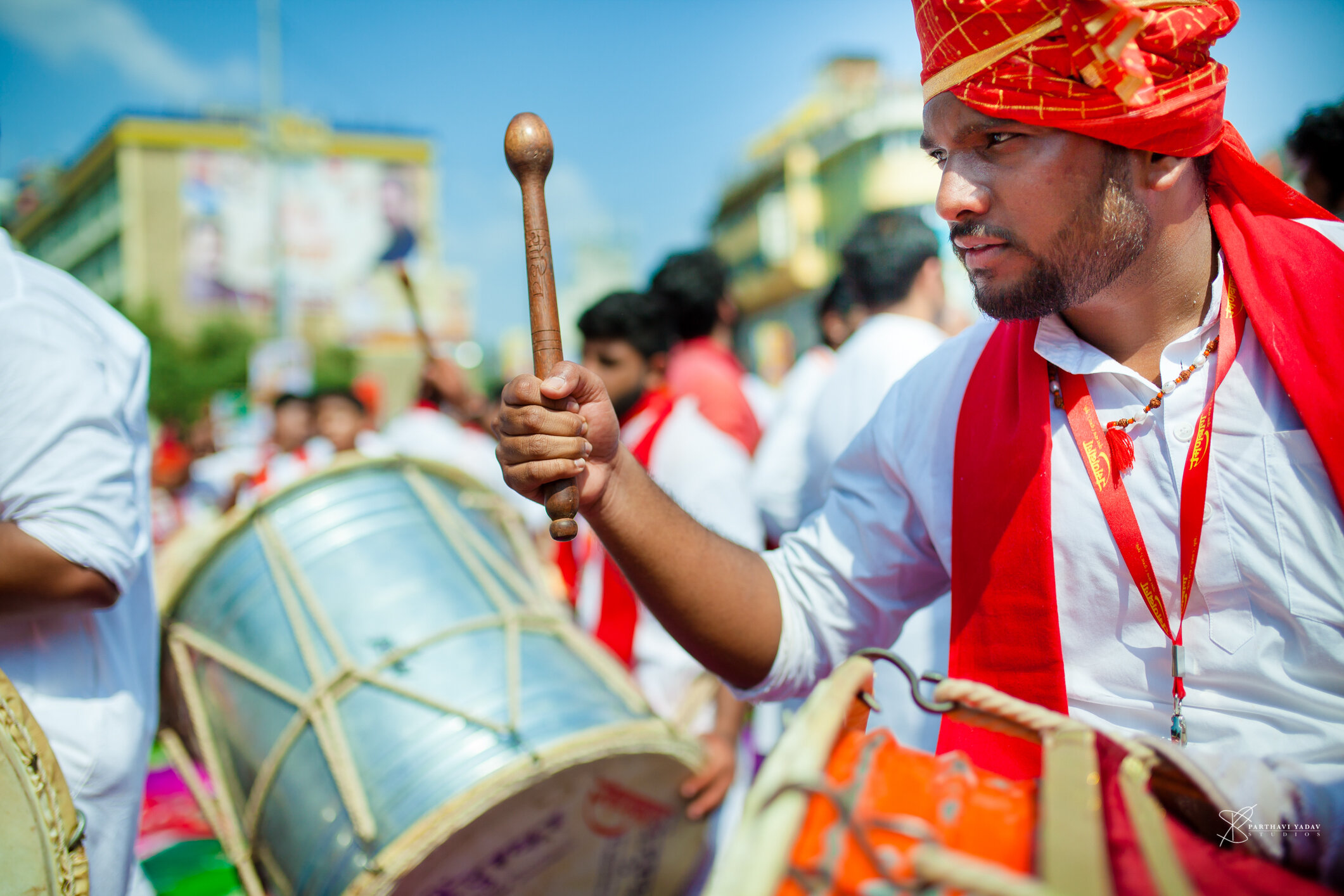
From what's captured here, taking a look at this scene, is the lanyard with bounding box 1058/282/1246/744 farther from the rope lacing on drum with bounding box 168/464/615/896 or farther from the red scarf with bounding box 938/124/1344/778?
the rope lacing on drum with bounding box 168/464/615/896

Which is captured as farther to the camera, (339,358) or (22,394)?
(339,358)

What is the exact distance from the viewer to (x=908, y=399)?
1704 mm

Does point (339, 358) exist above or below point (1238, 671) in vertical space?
below

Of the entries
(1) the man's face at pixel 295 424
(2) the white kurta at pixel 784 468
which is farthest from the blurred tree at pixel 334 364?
(2) the white kurta at pixel 784 468

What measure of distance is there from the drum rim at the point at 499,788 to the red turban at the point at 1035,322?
0.96 meters

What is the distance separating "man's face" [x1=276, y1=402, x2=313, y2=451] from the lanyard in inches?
239

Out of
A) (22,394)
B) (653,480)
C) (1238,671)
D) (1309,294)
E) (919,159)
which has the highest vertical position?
(919,159)

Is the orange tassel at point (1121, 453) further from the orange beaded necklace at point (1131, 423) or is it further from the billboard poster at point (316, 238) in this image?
the billboard poster at point (316, 238)

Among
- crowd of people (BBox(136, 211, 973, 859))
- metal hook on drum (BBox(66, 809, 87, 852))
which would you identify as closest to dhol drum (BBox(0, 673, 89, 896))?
metal hook on drum (BBox(66, 809, 87, 852))

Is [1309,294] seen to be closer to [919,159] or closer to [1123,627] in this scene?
[1123,627]

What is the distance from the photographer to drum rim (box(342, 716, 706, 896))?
6.17ft

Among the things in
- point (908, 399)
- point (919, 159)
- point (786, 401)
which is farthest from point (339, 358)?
point (908, 399)

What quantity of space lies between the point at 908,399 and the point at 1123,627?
57 cm

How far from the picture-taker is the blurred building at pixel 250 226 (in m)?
33.1
